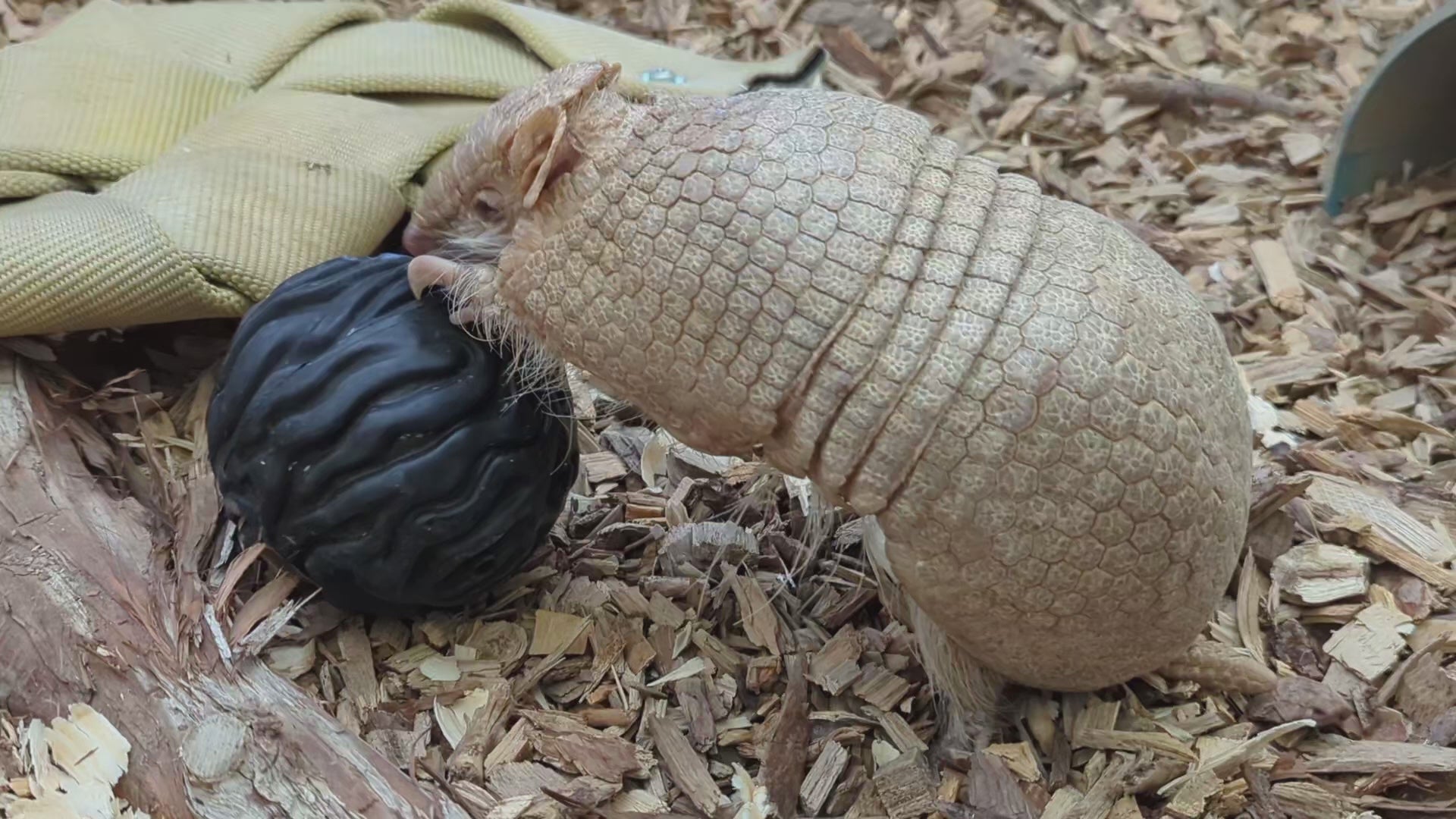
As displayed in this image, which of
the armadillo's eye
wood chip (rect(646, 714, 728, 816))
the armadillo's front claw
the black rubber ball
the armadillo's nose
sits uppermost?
A: the armadillo's eye

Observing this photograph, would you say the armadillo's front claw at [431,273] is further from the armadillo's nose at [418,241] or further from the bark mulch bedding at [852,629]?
the bark mulch bedding at [852,629]

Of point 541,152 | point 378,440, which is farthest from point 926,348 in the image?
point 378,440

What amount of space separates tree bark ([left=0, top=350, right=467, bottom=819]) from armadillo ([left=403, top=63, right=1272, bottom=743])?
0.85 meters

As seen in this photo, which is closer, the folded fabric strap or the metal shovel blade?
the folded fabric strap

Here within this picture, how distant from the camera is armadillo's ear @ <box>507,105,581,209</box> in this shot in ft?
6.66

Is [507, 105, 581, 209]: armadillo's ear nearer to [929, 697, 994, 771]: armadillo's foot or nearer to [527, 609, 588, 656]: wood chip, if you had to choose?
[527, 609, 588, 656]: wood chip

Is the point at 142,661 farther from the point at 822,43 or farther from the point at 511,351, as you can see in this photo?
the point at 822,43

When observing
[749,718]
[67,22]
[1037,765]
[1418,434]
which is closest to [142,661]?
[749,718]

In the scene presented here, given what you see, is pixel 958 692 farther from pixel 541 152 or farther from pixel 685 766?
pixel 541 152

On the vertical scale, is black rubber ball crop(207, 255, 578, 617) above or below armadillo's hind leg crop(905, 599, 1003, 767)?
above

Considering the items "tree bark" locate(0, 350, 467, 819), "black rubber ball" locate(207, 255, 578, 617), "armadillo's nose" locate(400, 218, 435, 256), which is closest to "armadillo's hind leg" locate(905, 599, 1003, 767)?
"black rubber ball" locate(207, 255, 578, 617)

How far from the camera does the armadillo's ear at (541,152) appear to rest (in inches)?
80.0

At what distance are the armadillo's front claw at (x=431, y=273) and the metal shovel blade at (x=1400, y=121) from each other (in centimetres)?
286

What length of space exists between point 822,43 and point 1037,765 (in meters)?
3.21
